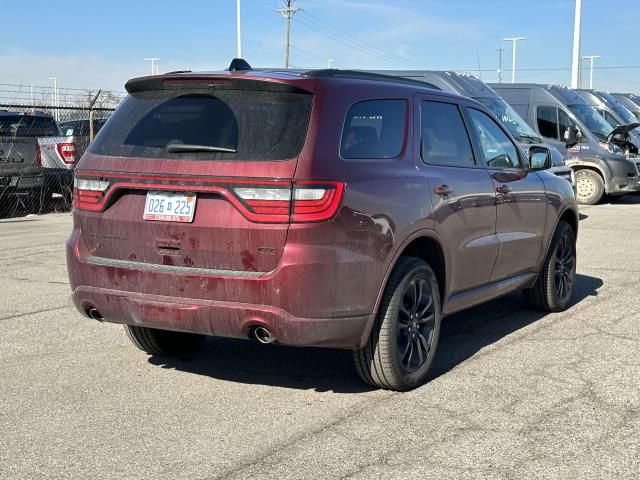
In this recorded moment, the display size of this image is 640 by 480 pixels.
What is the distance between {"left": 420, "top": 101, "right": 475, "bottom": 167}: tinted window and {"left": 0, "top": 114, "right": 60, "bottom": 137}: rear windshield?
440 inches

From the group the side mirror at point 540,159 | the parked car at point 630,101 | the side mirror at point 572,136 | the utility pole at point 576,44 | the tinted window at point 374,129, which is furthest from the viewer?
the parked car at point 630,101

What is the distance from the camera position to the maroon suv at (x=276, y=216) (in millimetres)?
4383

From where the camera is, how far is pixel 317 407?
15.7 feet

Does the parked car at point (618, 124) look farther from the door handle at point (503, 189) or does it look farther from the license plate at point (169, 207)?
the license plate at point (169, 207)

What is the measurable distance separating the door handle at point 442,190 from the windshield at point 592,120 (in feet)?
43.3

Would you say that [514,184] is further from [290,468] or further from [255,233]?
[290,468]

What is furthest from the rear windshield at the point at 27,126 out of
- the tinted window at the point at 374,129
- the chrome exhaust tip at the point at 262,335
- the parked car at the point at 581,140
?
the chrome exhaust tip at the point at 262,335

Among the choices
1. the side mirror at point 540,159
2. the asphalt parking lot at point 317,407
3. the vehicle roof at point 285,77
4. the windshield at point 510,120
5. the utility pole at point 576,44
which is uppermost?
the utility pole at point 576,44

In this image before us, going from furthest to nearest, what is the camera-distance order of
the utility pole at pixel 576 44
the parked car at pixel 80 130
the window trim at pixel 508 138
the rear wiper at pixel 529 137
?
the utility pole at pixel 576 44 → the parked car at pixel 80 130 → the rear wiper at pixel 529 137 → the window trim at pixel 508 138

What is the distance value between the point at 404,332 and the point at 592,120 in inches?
568

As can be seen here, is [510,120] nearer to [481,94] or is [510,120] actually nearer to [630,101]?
[481,94]

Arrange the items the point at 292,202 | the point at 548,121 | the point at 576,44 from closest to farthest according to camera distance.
→ the point at 292,202, the point at 548,121, the point at 576,44

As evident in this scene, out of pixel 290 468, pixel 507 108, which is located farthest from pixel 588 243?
pixel 290 468

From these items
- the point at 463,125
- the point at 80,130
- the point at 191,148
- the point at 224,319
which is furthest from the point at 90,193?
the point at 80,130
